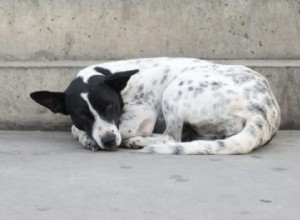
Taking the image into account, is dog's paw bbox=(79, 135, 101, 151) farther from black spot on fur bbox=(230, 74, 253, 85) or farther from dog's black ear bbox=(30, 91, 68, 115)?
black spot on fur bbox=(230, 74, 253, 85)

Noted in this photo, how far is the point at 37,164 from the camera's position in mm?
4961

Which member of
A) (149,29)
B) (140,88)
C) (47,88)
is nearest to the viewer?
(140,88)

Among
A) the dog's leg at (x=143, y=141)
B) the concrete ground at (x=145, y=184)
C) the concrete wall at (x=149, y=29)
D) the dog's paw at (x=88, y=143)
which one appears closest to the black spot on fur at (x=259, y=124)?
the concrete ground at (x=145, y=184)

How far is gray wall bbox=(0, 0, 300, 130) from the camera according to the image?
6605mm

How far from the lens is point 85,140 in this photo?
18.4ft

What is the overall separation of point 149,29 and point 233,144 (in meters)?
1.90

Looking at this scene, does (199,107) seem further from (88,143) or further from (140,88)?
(88,143)

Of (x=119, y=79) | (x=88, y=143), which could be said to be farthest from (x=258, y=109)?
(x=88, y=143)

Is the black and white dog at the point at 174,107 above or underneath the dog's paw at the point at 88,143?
above

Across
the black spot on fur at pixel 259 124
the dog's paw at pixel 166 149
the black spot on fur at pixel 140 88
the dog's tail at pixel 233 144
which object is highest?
the black spot on fur at pixel 140 88

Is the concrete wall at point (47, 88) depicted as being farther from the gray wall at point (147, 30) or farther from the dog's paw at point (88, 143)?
the dog's paw at point (88, 143)

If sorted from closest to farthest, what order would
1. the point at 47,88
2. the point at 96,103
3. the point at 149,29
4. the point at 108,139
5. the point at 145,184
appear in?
the point at 145,184
the point at 108,139
the point at 96,103
the point at 47,88
the point at 149,29

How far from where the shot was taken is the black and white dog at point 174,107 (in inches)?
205

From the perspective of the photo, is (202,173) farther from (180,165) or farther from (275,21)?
(275,21)
